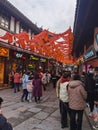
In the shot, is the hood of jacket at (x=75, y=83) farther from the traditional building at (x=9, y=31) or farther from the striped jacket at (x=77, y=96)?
the traditional building at (x=9, y=31)

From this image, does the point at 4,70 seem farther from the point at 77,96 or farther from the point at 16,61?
the point at 77,96

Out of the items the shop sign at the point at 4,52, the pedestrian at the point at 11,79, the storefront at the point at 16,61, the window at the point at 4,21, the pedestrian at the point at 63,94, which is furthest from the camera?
the storefront at the point at 16,61

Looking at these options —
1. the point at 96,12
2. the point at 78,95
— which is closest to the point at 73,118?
the point at 78,95

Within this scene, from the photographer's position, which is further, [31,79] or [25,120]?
[31,79]

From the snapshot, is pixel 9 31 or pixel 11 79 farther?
pixel 9 31

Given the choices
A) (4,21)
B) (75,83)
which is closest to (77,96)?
(75,83)

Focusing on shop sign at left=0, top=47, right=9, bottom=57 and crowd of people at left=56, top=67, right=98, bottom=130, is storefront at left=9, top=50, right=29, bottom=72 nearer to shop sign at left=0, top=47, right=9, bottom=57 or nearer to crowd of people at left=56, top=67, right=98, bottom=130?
shop sign at left=0, top=47, right=9, bottom=57

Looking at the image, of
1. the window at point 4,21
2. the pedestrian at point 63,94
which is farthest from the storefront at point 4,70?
the pedestrian at point 63,94

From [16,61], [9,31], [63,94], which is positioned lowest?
[63,94]

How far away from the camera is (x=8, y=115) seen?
816 cm

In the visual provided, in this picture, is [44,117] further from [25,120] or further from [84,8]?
[84,8]

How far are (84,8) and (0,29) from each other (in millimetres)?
12612

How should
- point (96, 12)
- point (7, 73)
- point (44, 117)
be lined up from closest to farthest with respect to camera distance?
point (96, 12) < point (44, 117) < point (7, 73)

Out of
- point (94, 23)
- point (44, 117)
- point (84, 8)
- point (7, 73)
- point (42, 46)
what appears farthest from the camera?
point (7, 73)
